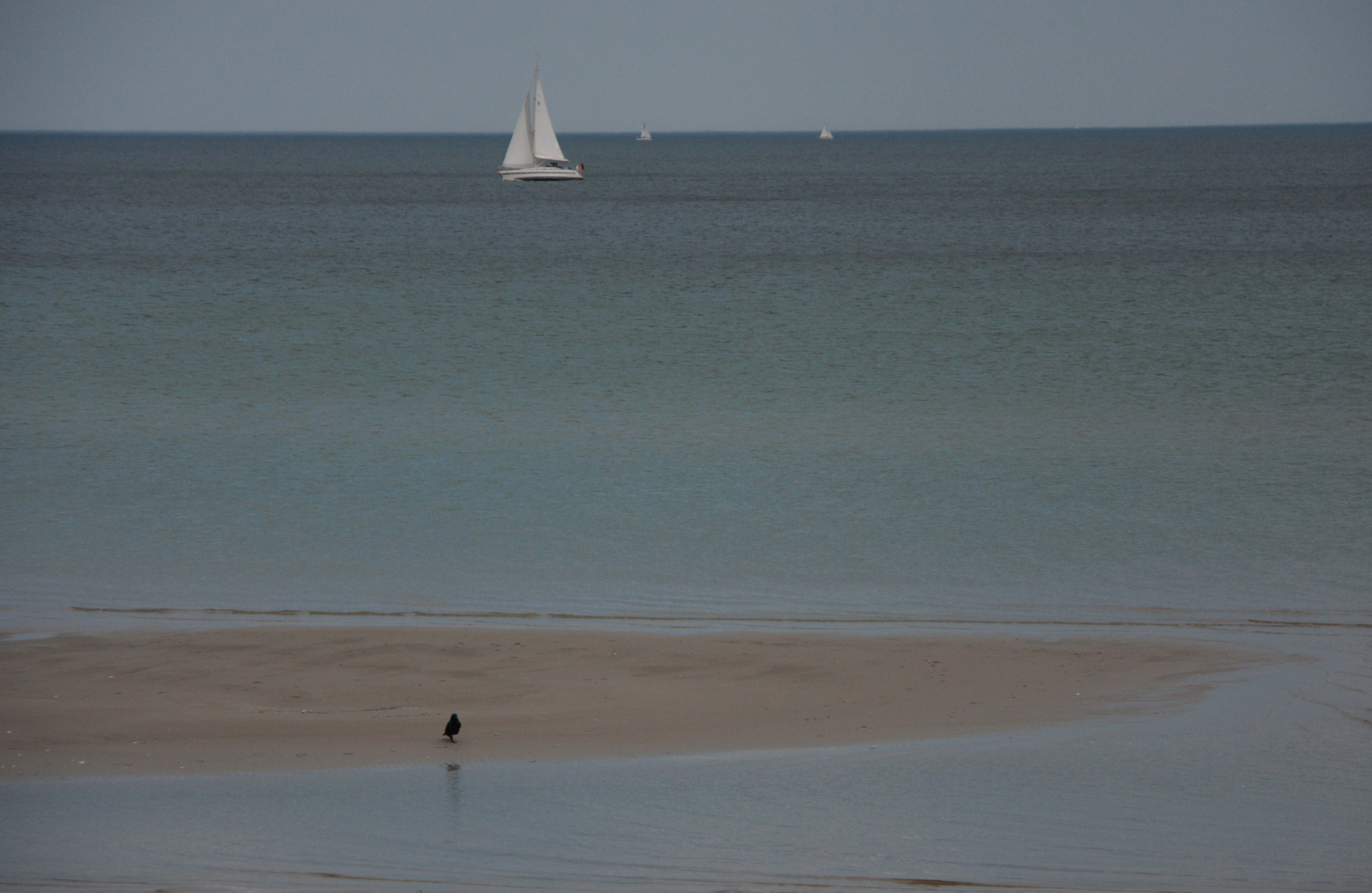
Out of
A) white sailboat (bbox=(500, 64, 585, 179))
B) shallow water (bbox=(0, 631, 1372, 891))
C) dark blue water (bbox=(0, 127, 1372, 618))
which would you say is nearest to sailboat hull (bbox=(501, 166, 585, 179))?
white sailboat (bbox=(500, 64, 585, 179))

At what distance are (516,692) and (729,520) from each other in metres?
6.53

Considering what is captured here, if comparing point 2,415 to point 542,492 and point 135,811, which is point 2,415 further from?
point 135,811

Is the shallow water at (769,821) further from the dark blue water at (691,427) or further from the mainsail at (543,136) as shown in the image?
the mainsail at (543,136)

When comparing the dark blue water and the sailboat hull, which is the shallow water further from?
the sailboat hull

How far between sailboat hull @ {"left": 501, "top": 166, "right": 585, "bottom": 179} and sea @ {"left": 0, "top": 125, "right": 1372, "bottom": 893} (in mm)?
56728

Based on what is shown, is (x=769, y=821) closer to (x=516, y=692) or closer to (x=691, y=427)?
(x=516, y=692)

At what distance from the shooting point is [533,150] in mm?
106438

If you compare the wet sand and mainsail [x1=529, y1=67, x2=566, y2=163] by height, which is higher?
mainsail [x1=529, y1=67, x2=566, y2=163]

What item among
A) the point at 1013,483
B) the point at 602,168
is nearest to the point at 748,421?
the point at 1013,483

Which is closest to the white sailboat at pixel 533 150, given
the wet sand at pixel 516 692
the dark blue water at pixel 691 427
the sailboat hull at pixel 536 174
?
the sailboat hull at pixel 536 174

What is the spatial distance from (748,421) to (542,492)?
19.7 ft

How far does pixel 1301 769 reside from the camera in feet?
29.6

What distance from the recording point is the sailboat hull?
10512cm

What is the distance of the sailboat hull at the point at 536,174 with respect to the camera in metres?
105
